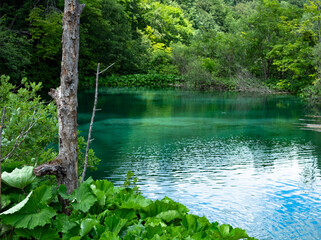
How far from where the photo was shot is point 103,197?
2596 mm

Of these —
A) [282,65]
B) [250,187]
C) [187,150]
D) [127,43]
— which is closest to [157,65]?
[127,43]

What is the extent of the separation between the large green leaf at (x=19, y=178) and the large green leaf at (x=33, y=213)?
0.48 ft

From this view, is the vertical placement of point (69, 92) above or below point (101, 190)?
above

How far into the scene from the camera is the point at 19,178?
2568 mm

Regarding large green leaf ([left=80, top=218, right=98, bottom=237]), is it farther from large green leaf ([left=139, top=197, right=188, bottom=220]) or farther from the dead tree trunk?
the dead tree trunk

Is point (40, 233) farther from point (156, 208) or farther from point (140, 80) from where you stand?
point (140, 80)

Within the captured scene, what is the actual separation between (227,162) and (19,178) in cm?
723

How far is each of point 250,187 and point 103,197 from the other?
5.39m

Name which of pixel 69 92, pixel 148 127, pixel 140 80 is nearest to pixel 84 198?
pixel 69 92

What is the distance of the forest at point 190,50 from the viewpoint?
2708cm

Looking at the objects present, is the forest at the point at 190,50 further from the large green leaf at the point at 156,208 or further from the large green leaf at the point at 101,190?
the large green leaf at the point at 156,208

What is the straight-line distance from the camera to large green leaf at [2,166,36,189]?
8.38 feet

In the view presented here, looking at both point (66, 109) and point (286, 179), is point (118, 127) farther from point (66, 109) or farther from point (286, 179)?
point (66, 109)

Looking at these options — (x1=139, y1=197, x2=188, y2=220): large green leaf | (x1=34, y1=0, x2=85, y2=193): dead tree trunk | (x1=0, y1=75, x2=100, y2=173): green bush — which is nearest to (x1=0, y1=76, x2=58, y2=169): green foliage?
(x1=0, y1=75, x2=100, y2=173): green bush
